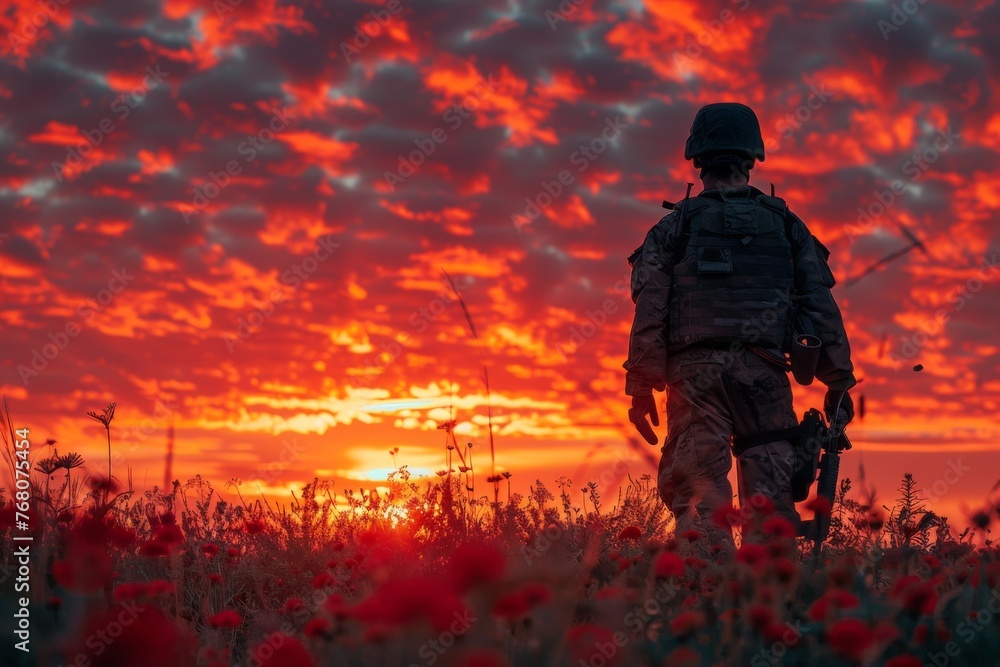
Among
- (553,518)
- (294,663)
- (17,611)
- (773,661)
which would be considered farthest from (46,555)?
(553,518)

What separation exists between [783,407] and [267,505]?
3.84 m

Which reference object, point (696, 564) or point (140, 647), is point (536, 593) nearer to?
point (140, 647)

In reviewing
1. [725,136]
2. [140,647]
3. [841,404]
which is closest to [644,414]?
[841,404]

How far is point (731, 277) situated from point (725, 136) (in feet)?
3.48

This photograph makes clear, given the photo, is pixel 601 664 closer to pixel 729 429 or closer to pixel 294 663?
pixel 294 663

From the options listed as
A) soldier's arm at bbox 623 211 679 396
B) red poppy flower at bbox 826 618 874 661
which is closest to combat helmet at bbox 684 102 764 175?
soldier's arm at bbox 623 211 679 396

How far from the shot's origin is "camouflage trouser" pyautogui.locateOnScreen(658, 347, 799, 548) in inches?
232

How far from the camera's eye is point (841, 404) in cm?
623

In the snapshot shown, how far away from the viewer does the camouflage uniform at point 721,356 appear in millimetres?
5926

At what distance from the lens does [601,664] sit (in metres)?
1.86

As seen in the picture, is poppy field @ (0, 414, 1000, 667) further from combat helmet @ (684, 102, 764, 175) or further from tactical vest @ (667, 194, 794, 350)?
combat helmet @ (684, 102, 764, 175)

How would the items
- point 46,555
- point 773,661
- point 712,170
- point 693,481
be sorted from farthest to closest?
point 712,170 < point 693,481 < point 46,555 < point 773,661

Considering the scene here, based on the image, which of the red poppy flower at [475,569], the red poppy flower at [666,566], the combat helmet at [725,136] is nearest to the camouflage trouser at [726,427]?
the combat helmet at [725,136]

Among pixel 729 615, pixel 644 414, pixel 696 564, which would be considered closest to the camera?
pixel 729 615
